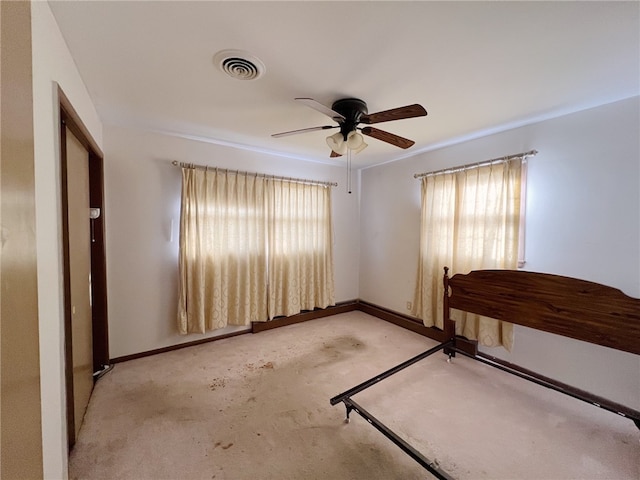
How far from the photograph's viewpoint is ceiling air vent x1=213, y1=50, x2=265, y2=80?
154cm

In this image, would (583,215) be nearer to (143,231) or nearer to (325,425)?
(325,425)

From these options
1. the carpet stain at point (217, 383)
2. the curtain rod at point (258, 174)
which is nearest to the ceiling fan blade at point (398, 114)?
the curtain rod at point (258, 174)

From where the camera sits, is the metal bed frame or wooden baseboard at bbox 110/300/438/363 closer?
the metal bed frame

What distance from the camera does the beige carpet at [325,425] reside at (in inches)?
60.2

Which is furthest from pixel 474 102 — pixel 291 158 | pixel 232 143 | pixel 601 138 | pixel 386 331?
pixel 386 331

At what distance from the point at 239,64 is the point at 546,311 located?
2981 mm

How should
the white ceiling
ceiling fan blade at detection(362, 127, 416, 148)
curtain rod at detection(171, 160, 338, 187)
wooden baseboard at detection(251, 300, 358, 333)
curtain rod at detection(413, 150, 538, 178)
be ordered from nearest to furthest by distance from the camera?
the white ceiling < ceiling fan blade at detection(362, 127, 416, 148) < curtain rod at detection(413, 150, 538, 178) < curtain rod at detection(171, 160, 338, 187) < wooden baseboard at detection(251, 300, 358, 333)

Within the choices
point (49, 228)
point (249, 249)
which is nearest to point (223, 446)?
point (49, 228)

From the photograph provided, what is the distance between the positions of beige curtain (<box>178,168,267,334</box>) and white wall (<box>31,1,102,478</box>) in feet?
5.14

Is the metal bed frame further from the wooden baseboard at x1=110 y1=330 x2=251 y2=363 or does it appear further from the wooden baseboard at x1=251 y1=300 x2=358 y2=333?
the wooden baseboard at x1=110 y1=330 x2=251 y2=363

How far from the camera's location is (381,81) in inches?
71.4

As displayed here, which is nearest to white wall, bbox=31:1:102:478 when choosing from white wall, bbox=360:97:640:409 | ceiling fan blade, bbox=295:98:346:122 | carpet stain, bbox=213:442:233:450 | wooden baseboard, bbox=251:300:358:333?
carpet stain, bbox=213:442:233:450

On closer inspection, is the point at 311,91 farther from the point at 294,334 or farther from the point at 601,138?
the point at 294,334

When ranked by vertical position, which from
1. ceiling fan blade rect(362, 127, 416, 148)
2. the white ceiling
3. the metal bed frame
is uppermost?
the white ceiling
